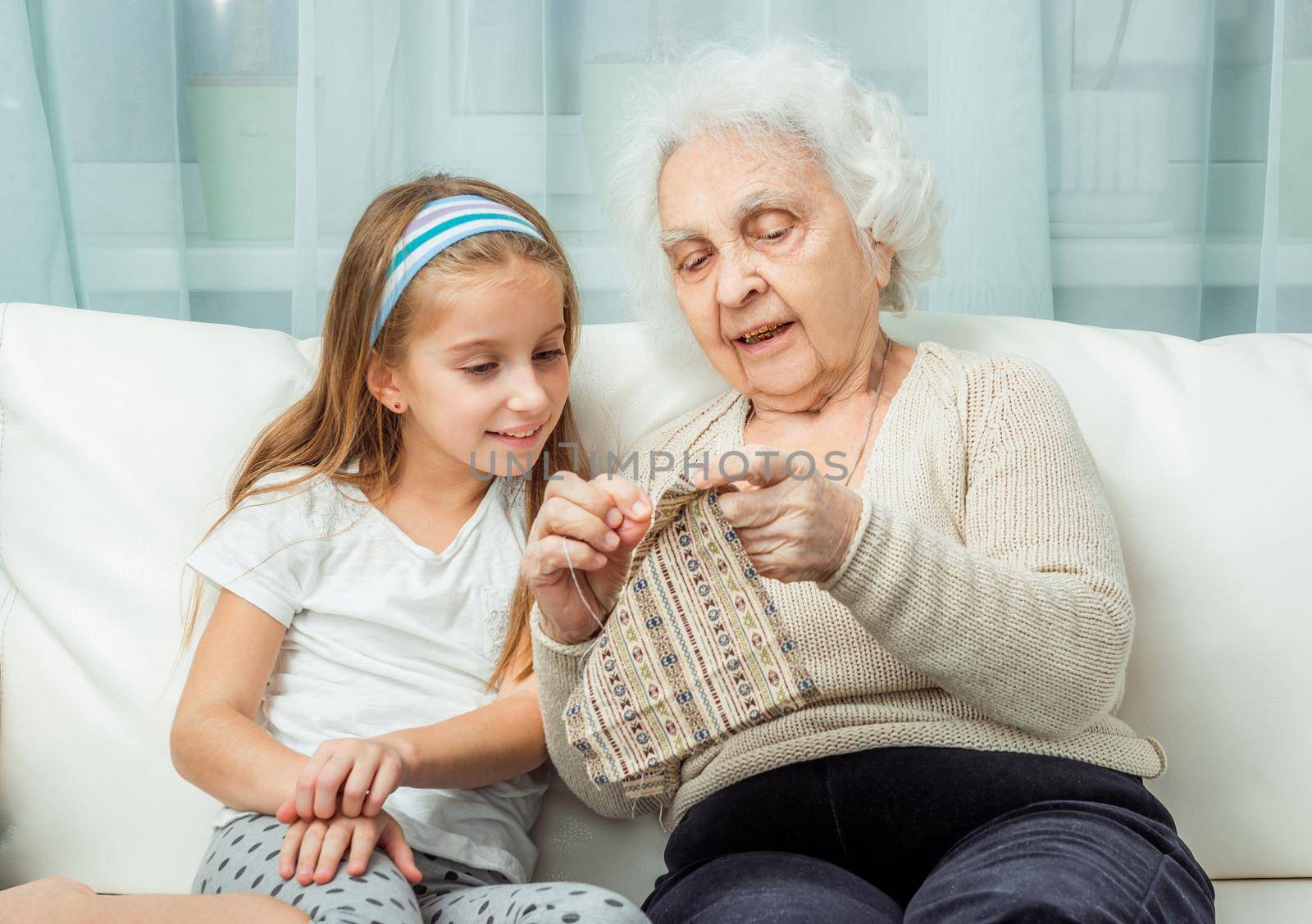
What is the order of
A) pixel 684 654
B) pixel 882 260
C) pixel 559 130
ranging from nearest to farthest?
1. pixel 684 654
2. pixel 882 260
3. pixel 559 130

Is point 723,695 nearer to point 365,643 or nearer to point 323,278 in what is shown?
point 365,643

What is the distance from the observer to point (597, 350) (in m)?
1.61

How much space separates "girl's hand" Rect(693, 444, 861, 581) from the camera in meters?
1.01

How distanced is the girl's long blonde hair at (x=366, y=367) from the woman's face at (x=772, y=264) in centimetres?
18

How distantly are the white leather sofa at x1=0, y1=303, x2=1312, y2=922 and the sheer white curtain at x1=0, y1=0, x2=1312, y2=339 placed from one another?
0.42 meters

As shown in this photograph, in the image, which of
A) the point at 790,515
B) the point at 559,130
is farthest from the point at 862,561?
the point at 559,130

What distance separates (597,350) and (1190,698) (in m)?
0.90

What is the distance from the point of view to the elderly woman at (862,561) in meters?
1.03

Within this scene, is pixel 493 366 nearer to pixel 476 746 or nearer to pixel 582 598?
pixel 582 598

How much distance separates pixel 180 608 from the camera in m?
1.40

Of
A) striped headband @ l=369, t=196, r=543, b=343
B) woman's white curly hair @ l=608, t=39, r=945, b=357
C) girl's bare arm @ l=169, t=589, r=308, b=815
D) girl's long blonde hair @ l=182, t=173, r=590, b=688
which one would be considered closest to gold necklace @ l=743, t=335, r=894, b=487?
woman's white curly hair @ l=608, t=39, r=945, b=357

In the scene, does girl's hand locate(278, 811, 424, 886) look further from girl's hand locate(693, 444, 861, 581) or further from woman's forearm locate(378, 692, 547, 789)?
girl's hand locate(693, 444, 861, 581)

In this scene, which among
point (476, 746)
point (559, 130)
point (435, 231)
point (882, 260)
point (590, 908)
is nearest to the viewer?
point (590, 908)

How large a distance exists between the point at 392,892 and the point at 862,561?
0.52 metres
